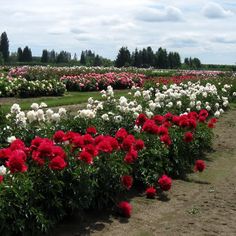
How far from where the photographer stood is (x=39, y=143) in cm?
557

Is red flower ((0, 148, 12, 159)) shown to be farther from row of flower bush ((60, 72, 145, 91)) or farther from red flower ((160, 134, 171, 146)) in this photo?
row of flower bush ((60, 72, 145, 91))

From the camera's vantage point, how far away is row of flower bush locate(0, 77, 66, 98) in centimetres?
2166

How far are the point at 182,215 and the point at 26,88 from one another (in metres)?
16.4

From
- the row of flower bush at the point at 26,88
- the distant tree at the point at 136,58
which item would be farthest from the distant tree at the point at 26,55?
the row of flower bush at the point at 26,88

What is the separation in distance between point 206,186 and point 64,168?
3.24 metres

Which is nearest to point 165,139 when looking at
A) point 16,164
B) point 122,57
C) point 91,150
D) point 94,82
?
point 91,150

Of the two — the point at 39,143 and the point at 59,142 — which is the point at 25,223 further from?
the point at 59,142

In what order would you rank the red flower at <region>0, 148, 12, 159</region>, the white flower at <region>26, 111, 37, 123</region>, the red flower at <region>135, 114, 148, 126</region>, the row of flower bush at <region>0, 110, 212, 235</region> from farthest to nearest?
the red flower at <region>135, 114, 148, 126</region> → the white flower at <region>26, 111, 37, 123</region> → the red flower at <region>0, 148, 12, 159</region> → the row of flower bush at <region>0, 110, 212, 235</region>

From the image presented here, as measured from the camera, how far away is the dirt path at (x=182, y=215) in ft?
19.0

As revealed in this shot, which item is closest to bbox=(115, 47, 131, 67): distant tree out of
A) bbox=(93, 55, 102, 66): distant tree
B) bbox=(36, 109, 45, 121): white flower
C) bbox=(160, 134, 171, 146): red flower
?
bbox=(93, 55, 102, 66): distant tree

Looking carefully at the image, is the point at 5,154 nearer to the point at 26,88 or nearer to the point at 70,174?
the point at 70,174

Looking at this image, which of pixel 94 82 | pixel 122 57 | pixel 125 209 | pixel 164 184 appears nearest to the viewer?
pixel 125 209

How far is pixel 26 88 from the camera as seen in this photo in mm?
21938

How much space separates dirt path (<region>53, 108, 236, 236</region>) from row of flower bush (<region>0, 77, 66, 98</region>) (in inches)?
558
